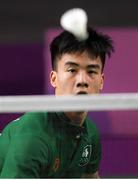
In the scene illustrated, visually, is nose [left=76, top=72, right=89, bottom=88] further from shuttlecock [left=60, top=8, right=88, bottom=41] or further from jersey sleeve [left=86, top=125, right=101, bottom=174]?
jersey sleeve [left=86, top=125, right=101, bottom=174]

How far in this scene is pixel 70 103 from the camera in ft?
3.62

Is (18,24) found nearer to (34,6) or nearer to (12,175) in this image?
(34,6)

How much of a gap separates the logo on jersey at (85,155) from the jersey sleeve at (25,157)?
0.18m

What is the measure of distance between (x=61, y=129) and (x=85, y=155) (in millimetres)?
130

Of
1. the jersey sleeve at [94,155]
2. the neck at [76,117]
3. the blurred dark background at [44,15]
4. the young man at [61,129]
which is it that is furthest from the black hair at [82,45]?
the blurred dark background at [44,15]

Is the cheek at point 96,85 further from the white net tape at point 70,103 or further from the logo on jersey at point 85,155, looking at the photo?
the white net tape at point 70,103

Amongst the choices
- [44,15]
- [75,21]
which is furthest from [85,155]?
[44,15]

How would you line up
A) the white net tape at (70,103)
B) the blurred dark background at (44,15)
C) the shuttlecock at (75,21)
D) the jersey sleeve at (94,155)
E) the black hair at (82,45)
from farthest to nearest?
the blurred dark background at (44,15)
the jersey sleeve at (94,155)
the black hair at (82,45)
the shuttlecock at (75,21)
the white net tape at (70,103)

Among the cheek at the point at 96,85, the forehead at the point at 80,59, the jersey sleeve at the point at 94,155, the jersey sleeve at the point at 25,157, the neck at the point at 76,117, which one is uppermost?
the forehead at the point at 80,59

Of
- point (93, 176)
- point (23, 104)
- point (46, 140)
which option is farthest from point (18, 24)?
point (23, 104)

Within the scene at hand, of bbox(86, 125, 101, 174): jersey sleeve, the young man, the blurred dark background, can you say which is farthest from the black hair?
the blurred dark background

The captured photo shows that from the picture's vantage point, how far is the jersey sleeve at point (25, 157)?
130 cm

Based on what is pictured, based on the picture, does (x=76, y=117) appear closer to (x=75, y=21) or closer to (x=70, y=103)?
(x=75, y=21)

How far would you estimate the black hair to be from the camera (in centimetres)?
140
